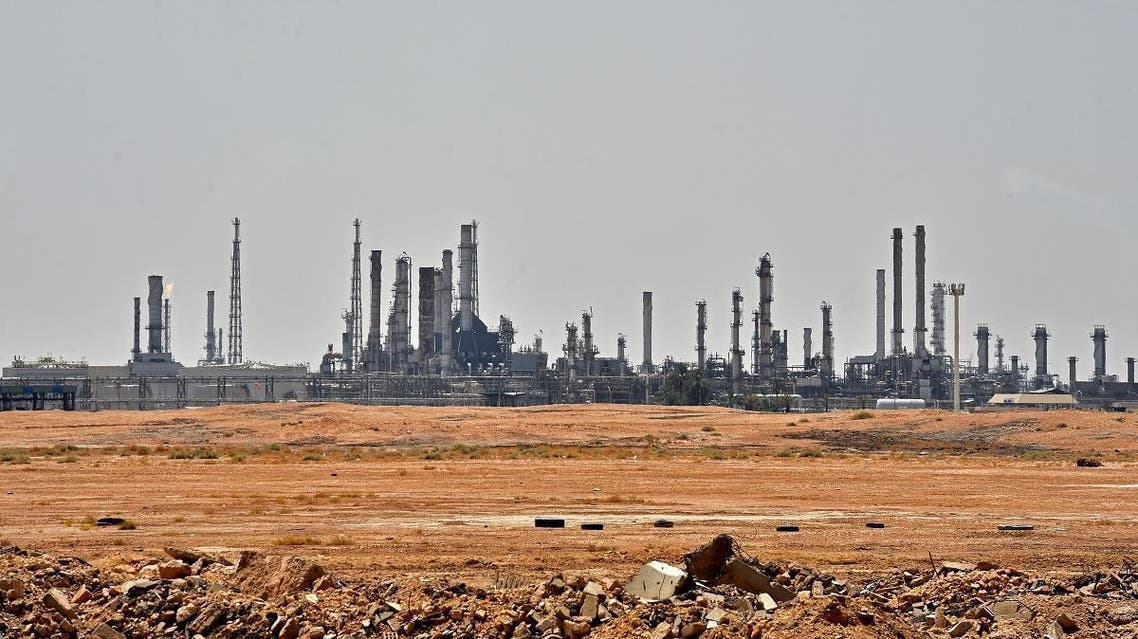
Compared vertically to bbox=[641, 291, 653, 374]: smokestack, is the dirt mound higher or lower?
lower

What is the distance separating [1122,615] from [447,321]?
105627 mm

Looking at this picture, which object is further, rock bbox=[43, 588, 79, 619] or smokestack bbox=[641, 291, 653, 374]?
smokestack bbox=[641, 291, 653, 374]

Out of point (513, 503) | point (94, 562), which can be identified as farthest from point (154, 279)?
point (94, 562)

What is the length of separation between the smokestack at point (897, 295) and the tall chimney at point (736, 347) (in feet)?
40.3

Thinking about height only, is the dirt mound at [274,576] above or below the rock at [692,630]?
above

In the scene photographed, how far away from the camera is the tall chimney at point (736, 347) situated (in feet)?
390

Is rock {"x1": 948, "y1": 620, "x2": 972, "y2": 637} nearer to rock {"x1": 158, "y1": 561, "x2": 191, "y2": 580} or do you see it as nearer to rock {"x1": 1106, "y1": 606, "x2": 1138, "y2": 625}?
rock {"x1": 1106, "y1": 606, "x2": 1138, "y2": 625}

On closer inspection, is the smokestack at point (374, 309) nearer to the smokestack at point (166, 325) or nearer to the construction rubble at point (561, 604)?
the smokestack at point (166, 325)

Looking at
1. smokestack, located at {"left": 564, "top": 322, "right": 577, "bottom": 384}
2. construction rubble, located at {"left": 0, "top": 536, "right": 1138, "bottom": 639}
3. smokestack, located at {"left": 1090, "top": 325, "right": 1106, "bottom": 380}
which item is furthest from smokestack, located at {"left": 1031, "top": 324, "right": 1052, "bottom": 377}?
construction rubble, located at {"left": 0, "top": 536, "right": 1138, "bottom": 639}

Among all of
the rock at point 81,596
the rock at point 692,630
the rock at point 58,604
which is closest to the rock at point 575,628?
the rock at point 692,630

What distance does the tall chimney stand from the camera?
119m

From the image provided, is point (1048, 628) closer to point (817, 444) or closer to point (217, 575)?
point (217, 575)

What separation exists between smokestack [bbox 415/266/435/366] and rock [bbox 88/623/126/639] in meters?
101

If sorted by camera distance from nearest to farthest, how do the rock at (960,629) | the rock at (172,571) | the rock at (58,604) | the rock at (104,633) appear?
1. the rock at (960,629)
2. the rock at (104,633)
3. the rock at (58,604)
4. the rock at (172,571)
